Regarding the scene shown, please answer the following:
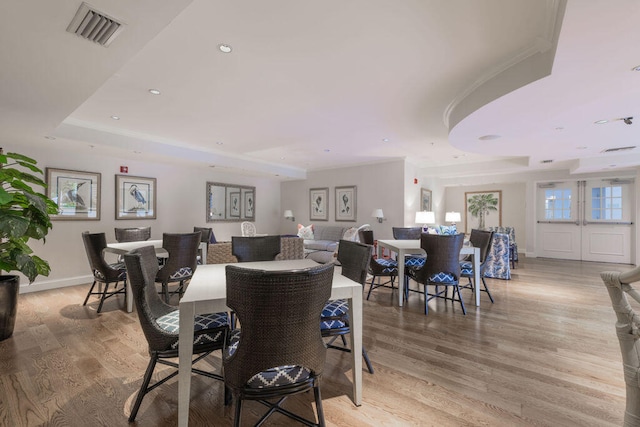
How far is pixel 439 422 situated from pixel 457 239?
6.73 feet

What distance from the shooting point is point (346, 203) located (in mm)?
7543

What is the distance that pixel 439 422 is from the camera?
1.65 metres

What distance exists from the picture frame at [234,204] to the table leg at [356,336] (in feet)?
20.1

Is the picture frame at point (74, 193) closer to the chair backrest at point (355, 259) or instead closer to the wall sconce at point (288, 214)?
the wall sconce at point (288, 214)

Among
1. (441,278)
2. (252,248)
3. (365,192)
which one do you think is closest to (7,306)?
(252,248)

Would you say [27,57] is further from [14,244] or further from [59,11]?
[14,244]

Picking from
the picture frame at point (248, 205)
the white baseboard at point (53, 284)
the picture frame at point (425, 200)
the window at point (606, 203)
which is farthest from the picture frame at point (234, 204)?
the window at point (606, 203)

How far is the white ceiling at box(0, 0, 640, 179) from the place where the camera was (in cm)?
174

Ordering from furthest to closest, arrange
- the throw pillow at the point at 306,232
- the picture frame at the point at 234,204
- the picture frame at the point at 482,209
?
the picture frame at the point at 482,209
the throw pillow at the point at 306,232
the picture frame at the point at 234,204

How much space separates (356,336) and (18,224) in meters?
2.46

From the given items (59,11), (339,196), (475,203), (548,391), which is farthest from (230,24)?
(475,203)

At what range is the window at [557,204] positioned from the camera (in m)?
7.55

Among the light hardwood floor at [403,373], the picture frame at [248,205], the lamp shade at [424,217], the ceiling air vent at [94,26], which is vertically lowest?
the light hardwood floor at [403,373]

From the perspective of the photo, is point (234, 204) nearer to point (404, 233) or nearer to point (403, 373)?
point (404, 233)
